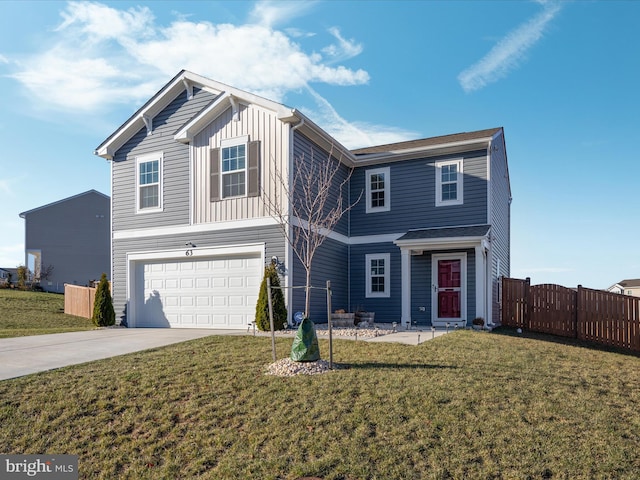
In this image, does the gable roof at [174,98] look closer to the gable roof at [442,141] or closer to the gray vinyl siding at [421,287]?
the gable roof at [442,141]

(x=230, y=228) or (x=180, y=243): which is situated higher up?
(x=230, y=228)

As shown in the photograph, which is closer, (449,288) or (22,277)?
(449,288)

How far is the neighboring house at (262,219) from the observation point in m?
13.8

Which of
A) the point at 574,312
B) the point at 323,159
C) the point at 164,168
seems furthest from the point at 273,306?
the point at 574,312

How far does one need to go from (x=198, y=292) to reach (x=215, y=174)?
142 inches

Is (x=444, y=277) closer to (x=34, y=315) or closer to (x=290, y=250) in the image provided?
(x=290, y=250)

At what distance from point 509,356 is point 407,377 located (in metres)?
3.06

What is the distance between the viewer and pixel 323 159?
15453 mm

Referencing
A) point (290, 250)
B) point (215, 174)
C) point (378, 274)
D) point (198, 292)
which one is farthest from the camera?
point (378, 274)

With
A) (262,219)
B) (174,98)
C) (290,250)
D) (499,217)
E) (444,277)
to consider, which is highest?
(174,98)

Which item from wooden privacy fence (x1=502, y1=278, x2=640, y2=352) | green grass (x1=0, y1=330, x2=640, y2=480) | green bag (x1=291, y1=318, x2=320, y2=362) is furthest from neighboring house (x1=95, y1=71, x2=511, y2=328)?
green grass (x1=0, y1=330, x2=640, y2=480)

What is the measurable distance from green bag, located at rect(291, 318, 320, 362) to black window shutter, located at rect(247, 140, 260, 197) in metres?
6.63

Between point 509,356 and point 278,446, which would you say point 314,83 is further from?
point 278,446

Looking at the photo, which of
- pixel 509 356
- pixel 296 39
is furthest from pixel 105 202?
pixel 509 356
